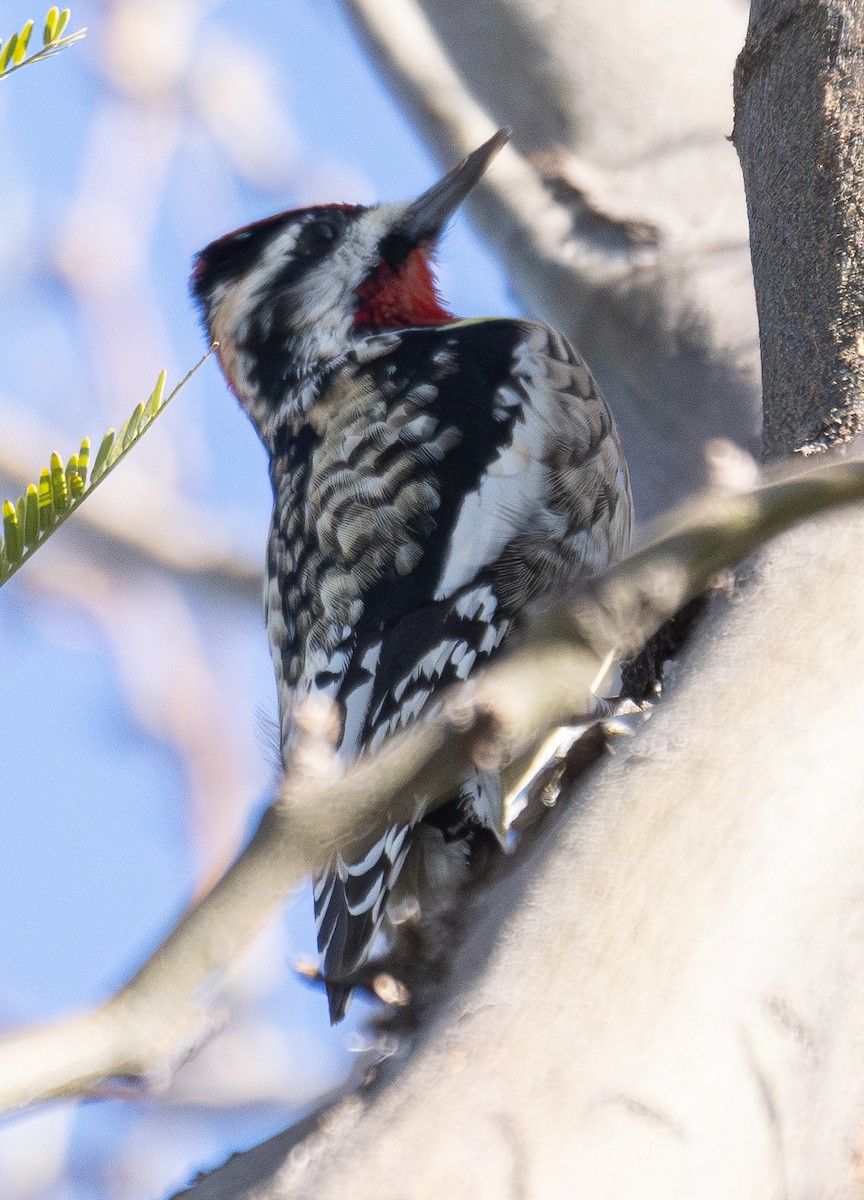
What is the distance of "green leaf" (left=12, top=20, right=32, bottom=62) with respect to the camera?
4.05 feet

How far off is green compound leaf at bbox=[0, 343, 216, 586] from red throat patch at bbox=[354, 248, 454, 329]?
2.25 metres

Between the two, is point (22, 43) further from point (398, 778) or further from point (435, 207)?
point (435, 207)

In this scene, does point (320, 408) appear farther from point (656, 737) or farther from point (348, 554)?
point (656, 737)

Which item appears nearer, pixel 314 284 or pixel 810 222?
pixel 810 222

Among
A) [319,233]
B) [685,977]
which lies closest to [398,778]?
[685,977]

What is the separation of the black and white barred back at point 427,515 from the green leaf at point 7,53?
122 centimetres

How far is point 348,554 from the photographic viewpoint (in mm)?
2697

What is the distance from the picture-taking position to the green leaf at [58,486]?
4.01 ft

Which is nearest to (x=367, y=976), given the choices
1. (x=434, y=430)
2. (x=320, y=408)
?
(x=434, y=430)

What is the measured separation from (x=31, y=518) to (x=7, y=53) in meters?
0.44

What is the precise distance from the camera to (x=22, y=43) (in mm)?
1247

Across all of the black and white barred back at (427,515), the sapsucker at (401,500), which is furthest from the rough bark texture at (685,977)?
the black and white barred back at (427,515)

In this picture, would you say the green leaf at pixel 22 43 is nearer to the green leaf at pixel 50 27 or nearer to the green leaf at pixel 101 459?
the green leaf at pixel 50 27

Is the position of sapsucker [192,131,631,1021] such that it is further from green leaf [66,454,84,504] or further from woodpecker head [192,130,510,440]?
green leaf [66,454,84,504]
